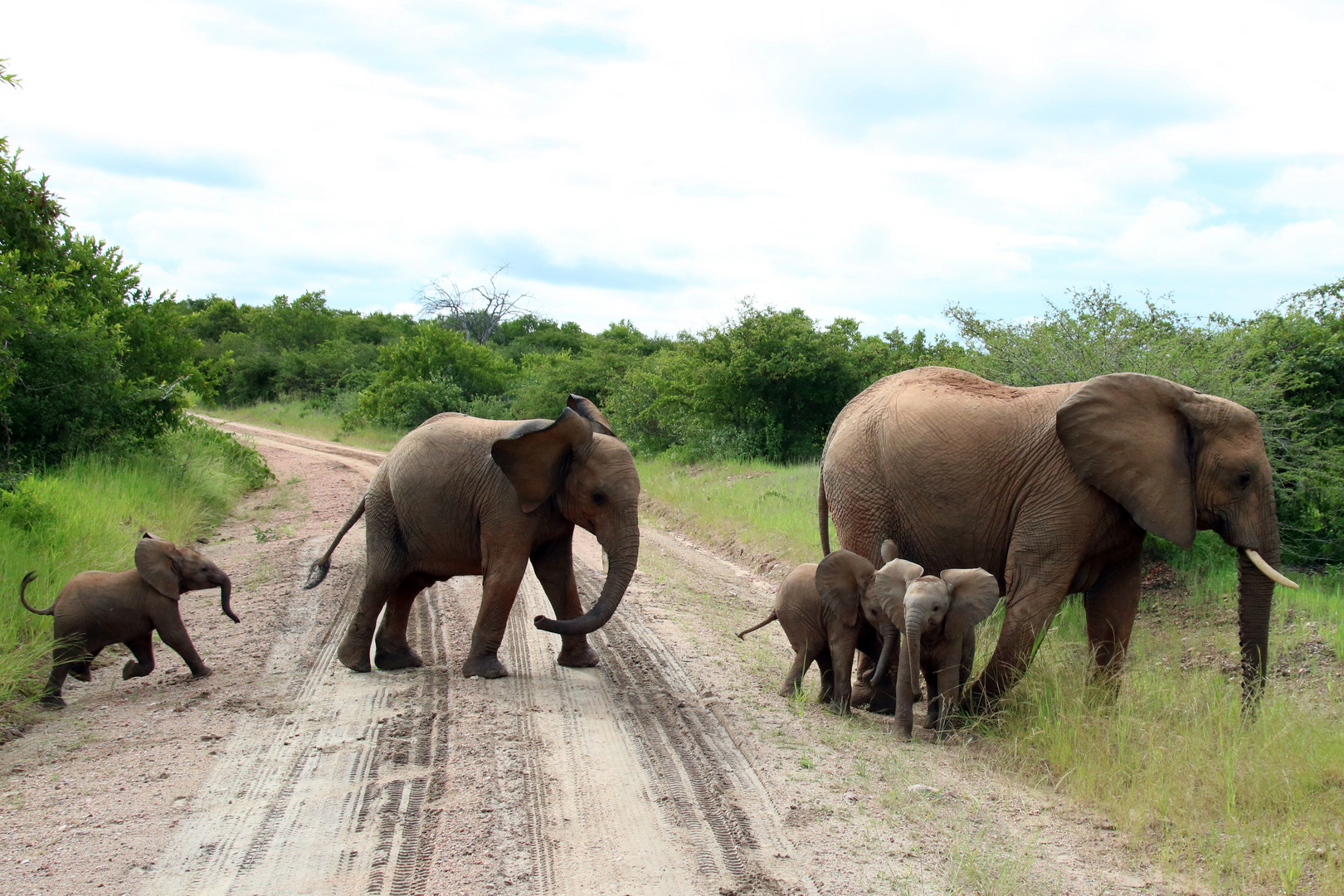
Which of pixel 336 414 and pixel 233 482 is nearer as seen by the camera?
pixel 233 482

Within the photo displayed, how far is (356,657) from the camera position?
7.31 metres

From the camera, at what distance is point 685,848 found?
4383mm

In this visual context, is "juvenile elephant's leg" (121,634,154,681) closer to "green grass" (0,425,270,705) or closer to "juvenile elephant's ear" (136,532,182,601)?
"juvenile elephant's ear" (136,532,182,601)

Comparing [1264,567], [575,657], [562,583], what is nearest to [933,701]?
[1264,567]

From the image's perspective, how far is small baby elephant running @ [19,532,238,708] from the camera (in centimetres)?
656

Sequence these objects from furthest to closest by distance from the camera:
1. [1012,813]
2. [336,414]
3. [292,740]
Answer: [336,414] → [292,740] → [1012,813]

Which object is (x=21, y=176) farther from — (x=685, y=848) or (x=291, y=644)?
(x=685, y=848)

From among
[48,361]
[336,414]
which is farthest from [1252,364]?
[336,414]

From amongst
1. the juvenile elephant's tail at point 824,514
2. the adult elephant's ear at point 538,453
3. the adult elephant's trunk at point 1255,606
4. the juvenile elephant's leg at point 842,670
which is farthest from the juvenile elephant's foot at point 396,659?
the adult elephant's trunk at point 1255,606

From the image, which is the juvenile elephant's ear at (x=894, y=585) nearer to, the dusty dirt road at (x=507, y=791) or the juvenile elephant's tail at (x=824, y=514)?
the dusty dirt road at (x=507, y=791)

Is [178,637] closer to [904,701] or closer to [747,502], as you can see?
[904,701]

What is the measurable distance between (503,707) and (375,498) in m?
2.06

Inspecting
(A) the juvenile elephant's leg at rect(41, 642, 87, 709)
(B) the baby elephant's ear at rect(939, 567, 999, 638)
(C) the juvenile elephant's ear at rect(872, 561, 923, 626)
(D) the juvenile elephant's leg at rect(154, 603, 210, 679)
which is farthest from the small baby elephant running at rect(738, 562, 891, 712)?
(A) the juvenile elephant's leg at rect(41, 642, 87, 709)

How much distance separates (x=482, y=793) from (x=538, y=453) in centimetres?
256
